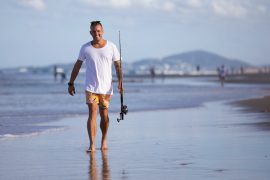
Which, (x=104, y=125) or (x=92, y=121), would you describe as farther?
(x=104, y=125)

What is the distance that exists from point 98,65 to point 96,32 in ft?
1.40

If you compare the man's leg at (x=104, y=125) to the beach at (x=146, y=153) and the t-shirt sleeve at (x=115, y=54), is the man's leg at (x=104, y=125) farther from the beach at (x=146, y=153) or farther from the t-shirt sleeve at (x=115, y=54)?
the t-shirt sleeve at (x=115, y=54)

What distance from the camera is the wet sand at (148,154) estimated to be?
271 inches

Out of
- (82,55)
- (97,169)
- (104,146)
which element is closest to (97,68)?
(82,55)

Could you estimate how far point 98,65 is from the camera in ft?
29.9

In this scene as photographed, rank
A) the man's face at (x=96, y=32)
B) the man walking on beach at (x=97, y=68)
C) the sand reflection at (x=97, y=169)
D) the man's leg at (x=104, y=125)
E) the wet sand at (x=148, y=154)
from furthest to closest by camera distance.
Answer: the man's leg at (x=104, y=125)
the man walking on beach at (x=97, y=68)
the man's face at (x=96, y=32)
the wet sand at (x=148, y=154)
the sand reflection at (x=97, y=169)

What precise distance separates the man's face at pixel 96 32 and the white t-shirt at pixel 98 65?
14cm

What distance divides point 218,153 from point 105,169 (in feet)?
5.20

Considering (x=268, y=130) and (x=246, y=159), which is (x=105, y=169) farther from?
(x=268, y=130)

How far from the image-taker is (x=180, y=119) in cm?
1466

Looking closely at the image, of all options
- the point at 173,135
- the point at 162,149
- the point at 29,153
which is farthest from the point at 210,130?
the point at 29,153

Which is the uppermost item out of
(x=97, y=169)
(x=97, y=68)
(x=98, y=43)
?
(x=98, y=43)

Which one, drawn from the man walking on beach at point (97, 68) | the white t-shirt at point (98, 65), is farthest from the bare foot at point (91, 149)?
Result: the white t-shirt at point (98, 65)

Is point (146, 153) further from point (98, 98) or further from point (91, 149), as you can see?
point (98, 98)
